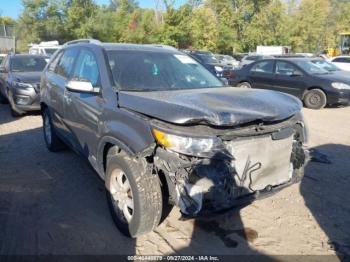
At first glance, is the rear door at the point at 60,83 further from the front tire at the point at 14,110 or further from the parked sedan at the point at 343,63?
the parked sedan at the point at 343,63

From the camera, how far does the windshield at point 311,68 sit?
38.1 ft

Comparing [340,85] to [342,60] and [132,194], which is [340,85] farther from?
[342,60]

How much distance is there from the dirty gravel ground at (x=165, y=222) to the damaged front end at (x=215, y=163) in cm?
55

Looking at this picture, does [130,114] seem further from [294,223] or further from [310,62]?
[310,62]

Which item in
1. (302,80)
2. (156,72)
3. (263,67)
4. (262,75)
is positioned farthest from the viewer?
(263,67)

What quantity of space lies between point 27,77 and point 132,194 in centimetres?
718

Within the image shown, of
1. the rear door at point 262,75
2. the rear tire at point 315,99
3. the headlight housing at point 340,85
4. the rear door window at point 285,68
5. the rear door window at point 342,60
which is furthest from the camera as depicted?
the rear door window at point 342,60

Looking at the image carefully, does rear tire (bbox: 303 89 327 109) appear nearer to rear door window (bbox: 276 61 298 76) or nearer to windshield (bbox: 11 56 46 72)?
rear door window (bbox: 276 61 298 76)

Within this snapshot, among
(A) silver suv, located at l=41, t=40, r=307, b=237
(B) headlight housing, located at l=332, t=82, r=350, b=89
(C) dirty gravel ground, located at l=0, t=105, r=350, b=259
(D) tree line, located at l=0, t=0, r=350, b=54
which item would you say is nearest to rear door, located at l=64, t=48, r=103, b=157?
(A) silver suv, located at l=41, t=40, r=307, b=237

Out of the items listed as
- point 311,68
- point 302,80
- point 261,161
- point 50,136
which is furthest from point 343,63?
point 261,161

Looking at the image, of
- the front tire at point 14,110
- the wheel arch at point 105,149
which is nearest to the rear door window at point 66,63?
the wheel arch at point 105,149

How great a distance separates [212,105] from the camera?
3.20 metres

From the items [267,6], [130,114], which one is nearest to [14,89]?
[130,114]

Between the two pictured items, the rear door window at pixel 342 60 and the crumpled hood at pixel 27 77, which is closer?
the crumpled hood at pixel 27 77
